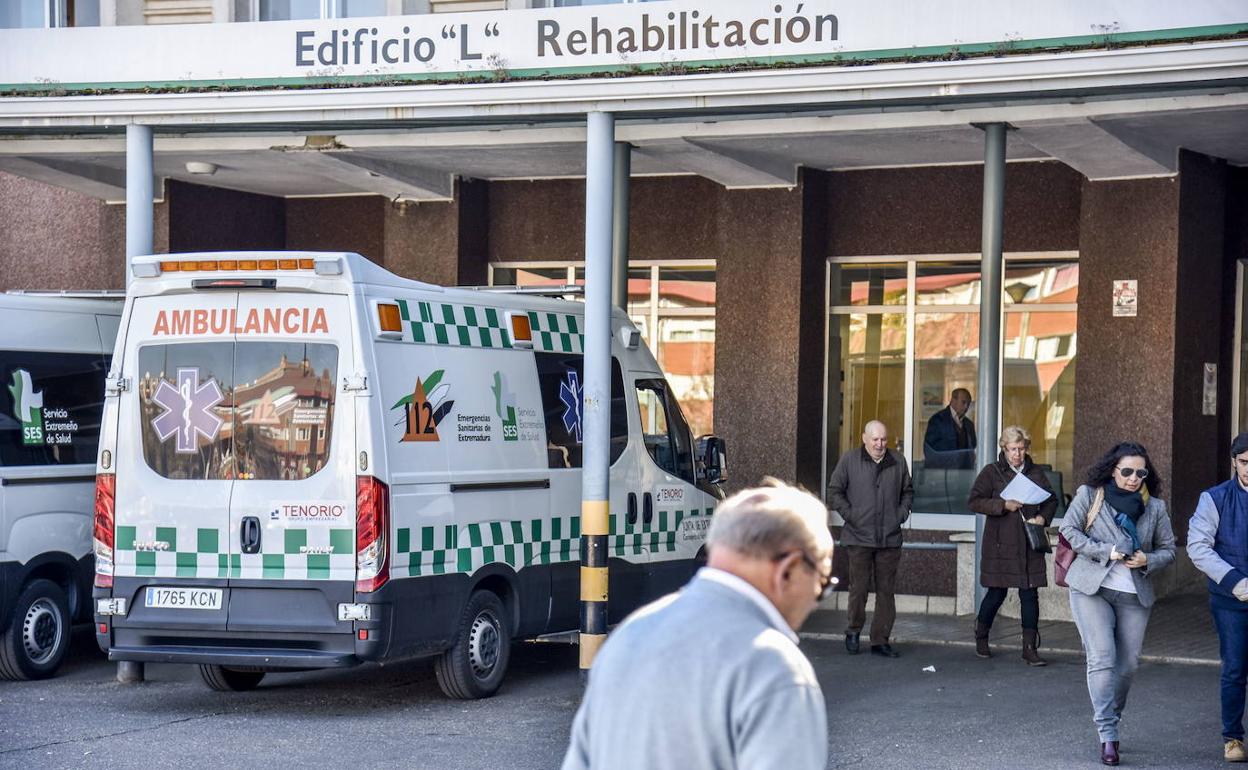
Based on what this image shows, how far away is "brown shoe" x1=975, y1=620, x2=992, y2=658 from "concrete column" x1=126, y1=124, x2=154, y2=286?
6.23m

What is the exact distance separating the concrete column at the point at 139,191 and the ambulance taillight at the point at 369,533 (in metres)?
3.20

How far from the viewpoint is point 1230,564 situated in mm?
7980

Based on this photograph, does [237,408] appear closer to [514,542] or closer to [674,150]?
[514,542]

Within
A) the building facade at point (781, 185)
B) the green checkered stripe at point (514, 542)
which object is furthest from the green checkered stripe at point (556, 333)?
the building facade at point (781, 185)

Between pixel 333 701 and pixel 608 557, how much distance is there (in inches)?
74.6

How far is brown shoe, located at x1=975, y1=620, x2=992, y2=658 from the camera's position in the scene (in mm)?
11531

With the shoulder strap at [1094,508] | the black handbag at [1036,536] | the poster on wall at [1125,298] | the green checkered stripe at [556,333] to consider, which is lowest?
the black handbag at [1036,536]

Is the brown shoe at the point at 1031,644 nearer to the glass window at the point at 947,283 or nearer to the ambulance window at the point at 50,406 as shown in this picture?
the glass window at the point at 947,283

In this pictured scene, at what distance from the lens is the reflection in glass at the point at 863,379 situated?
1503cm

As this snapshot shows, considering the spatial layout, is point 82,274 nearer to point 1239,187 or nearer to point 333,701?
point 333,701

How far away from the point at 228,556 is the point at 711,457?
391cm

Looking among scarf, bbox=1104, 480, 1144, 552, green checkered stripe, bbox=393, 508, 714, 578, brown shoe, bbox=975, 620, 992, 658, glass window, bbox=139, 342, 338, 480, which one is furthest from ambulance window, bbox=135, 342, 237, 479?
brown shoe, bbox=975, 620, 992, 658

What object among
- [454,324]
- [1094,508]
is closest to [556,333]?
[454,324]

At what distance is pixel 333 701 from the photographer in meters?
10.0
